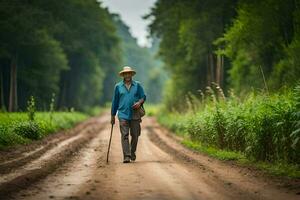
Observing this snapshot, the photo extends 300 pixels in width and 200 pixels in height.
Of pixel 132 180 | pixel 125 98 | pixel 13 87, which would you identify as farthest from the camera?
pixel 13 87

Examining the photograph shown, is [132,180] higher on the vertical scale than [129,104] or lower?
lower

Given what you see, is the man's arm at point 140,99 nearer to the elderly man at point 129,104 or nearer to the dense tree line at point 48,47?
the elderly man at point 129,104

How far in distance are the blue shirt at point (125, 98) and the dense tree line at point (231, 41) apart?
21.5 feet

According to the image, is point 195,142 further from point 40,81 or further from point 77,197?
point 40,81

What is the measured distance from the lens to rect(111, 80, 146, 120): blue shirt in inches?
574

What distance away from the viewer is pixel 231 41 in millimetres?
28391

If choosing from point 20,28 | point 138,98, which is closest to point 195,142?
point 138,98

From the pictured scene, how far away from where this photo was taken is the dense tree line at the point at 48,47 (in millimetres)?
38031

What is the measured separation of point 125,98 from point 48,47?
93.8ft

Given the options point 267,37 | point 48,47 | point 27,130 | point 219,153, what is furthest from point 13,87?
point 219,153

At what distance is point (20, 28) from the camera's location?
37750 mm

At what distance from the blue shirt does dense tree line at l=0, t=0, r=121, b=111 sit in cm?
2381

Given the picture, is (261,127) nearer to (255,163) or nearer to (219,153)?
(255,163)

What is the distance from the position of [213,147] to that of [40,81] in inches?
1100
